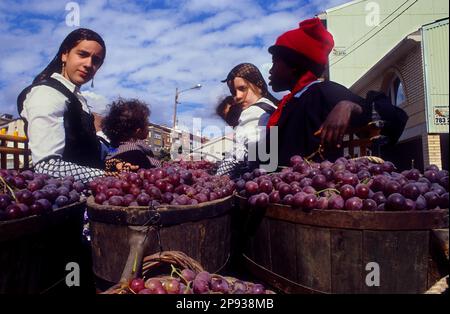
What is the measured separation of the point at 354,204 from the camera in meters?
1.69

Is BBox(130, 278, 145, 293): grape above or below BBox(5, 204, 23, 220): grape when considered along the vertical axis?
below

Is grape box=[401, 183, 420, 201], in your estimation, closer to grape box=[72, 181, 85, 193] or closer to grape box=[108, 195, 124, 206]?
grape box=[108, 195, 124, 206]

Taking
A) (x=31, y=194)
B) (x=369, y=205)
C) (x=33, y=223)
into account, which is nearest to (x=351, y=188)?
(x=369, y=205)

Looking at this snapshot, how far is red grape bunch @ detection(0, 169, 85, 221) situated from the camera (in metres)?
1.76

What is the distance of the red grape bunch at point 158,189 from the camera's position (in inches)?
82.7

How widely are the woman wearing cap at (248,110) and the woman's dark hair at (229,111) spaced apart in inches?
21.3

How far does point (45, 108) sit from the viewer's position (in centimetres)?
297

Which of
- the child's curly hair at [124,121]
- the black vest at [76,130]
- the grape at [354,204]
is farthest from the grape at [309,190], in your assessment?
the child's curly hair at [124,121]

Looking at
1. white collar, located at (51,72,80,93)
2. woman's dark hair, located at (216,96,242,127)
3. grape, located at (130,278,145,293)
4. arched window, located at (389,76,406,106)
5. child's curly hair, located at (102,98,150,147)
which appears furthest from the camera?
arched window, located at (389,76,406,106)

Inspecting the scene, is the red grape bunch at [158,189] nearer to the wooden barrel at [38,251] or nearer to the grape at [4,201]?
the wooden barrel at [38,251]

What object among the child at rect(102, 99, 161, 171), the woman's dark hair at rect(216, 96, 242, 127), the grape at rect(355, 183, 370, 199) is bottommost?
the grape at rect(355, 183, 370, 199)

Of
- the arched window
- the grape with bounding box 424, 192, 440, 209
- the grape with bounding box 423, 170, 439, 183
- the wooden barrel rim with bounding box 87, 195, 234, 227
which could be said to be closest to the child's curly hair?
the wooden barrel rim with bounding box 87, 195, 234, 227

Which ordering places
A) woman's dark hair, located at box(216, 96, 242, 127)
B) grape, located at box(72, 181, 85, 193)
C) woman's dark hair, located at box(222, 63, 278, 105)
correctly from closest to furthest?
grape, located at box(72, 181, 85, 193), woman's dark hair, located at box(222, 63, 278, 105), woman's dark hair, located at box(216, 96, 242, 127)
